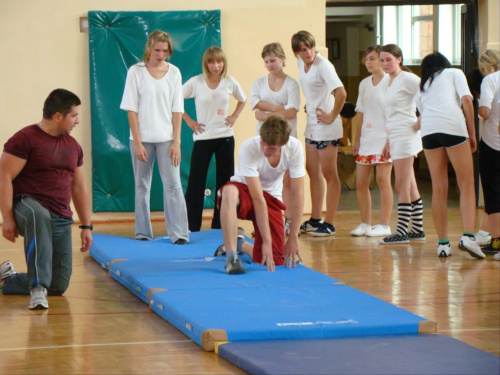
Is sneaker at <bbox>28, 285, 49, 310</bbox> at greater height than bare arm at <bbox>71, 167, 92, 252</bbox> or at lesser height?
lesser

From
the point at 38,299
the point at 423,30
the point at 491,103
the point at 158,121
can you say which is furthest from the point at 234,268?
the point at 423,30

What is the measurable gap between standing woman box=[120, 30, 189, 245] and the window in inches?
250

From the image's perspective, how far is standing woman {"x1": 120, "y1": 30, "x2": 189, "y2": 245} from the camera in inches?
244

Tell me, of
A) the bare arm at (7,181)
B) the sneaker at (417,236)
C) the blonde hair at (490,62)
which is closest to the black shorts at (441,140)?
the blonde hair at (490,62)

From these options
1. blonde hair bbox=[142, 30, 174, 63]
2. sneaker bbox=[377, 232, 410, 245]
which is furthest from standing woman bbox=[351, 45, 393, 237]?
blonde hair bbox=[142, 30, 174, 63]

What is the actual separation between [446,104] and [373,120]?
117 cm

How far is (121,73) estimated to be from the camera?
8.45m

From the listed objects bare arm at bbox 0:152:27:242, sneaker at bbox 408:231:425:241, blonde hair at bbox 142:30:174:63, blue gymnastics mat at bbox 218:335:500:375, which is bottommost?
sneaker at bbox 408:231:425:241

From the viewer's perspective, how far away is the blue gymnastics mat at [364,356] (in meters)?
3.13

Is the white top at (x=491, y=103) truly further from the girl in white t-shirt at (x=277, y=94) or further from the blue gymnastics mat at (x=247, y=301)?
the blue gymnastics mat at (x=247, y=301)

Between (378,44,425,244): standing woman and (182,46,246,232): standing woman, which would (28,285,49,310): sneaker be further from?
(378,44,425,244): standing woman

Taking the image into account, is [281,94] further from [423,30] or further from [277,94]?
[423,30]

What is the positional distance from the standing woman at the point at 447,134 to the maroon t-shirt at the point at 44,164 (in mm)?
2442

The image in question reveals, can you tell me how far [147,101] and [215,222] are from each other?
4.55ft
